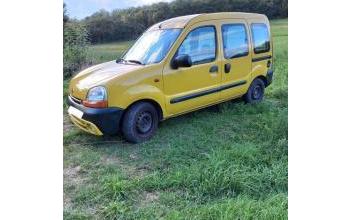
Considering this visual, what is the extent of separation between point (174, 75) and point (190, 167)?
91 centimetres

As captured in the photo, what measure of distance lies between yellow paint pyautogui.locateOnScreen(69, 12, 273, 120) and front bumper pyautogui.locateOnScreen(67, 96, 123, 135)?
0.18 feet

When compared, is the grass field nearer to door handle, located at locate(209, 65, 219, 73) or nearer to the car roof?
the car roof

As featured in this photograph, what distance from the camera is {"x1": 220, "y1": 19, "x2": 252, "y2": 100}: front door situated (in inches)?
145

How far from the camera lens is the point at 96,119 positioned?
10.2 ft

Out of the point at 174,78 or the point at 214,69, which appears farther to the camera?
the point at 214,69

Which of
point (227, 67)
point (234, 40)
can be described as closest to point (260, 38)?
point (234, 40)

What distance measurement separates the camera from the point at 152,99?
3369 millimetres

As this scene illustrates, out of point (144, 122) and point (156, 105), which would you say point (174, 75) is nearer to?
point (156, 105)

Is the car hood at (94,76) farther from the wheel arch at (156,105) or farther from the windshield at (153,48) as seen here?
the wheel arch at (156,105)
